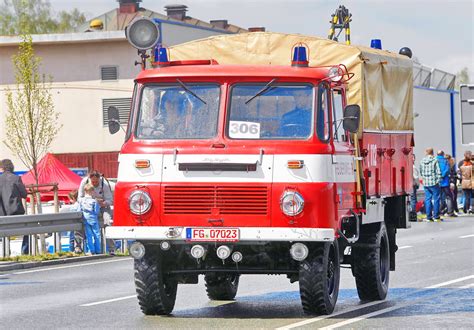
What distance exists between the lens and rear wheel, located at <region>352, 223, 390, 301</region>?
1520cm

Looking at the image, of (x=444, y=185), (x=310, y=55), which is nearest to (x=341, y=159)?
(x=310, y=55)

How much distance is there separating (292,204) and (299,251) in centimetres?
45

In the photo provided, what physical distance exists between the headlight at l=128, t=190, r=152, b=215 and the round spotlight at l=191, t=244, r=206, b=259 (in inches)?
23.9

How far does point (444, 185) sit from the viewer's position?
37.7m

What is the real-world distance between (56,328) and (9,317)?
1397 millimetres

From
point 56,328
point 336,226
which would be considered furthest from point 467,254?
point 56,328

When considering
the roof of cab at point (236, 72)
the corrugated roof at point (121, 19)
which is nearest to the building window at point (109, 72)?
the corrugated roof at point (121, 19)

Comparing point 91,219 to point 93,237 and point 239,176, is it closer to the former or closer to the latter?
point 93,237

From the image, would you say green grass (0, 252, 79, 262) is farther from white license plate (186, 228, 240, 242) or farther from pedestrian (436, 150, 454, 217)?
pedestrian (436, 150, 454, 217)

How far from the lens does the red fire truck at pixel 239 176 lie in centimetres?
1297

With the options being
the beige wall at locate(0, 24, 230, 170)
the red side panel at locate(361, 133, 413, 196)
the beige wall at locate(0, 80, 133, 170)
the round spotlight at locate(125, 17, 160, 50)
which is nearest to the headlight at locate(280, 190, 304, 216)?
the red side panel at locate(361, 133, 413, 196)

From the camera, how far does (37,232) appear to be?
76.0 ft

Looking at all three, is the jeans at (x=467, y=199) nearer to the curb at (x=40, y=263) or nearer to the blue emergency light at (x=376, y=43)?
the curb at (x=40, y=263)

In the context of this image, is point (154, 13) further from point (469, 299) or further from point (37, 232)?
point (469, 299)
